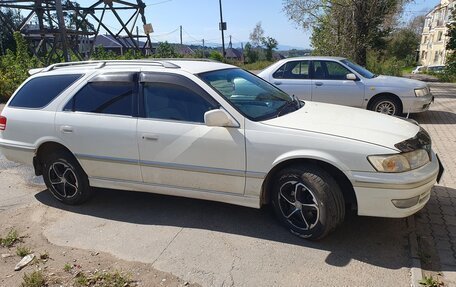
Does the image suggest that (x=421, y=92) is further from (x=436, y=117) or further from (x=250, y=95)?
(x=250, y=95)

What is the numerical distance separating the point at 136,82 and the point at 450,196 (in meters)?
3.76

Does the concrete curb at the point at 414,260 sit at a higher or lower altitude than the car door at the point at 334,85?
lower

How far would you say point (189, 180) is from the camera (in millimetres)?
3836

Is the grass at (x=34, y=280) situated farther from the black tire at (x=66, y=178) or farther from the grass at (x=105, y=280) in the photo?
the black tire at (x=66, y=178)

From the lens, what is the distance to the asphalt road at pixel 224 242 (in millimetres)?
3066

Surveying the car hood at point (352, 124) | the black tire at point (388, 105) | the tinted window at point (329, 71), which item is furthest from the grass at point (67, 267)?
the black tire at point (388, 105)

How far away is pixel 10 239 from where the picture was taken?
382cm

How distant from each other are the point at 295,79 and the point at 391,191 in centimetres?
608

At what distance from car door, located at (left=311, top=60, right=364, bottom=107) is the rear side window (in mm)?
5805

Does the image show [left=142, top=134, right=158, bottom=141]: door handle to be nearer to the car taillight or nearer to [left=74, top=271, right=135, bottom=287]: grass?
[left=74, top=271, right=135, bottom=287]: grass

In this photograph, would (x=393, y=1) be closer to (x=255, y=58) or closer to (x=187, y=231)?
(x=187, y=231)

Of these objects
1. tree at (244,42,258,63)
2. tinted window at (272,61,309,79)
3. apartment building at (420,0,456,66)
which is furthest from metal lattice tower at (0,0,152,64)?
apartment building at (420,0,456,66)

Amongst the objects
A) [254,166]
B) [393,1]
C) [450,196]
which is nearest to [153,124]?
[254,166]

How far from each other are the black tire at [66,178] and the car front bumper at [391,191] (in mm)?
3068
